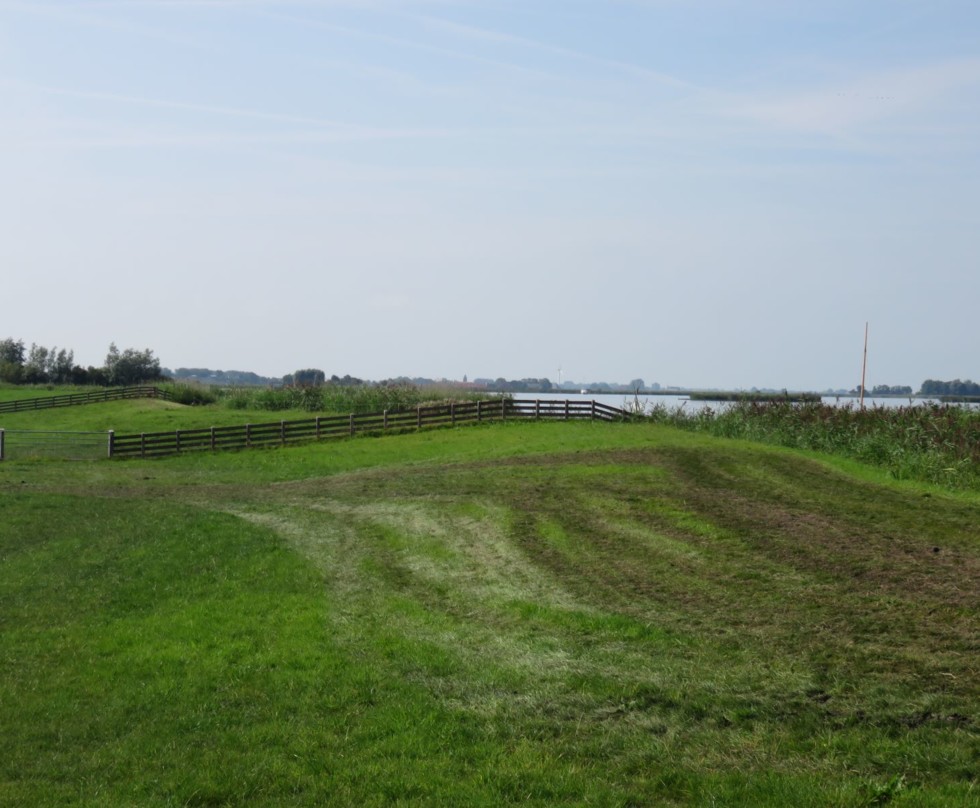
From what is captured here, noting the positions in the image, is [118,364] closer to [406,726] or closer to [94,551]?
[94,551]

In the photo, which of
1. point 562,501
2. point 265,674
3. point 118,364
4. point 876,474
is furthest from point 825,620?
point 118,364

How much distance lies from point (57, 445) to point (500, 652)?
37.0 m

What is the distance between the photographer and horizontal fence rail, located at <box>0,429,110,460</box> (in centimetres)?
4084

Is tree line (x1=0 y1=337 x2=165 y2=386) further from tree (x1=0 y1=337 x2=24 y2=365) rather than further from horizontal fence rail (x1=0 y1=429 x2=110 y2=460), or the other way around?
horizontal fence rail (x1=0 y1=429 x2=110 y2=460)

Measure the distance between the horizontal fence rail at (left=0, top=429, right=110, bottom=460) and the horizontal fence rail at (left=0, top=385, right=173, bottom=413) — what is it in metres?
24.4

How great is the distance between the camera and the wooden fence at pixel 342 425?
4181cm

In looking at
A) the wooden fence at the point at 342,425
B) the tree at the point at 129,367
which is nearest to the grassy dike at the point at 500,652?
the wooden fence at the point at 342,425

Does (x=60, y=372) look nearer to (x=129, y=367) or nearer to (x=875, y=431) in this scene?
(x=129, y=367)

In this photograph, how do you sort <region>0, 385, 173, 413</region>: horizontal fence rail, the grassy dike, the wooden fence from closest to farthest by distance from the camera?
the grassy dike → the wooden fence → <region>0, 385, 173, 413</region>: horizontal fence rail

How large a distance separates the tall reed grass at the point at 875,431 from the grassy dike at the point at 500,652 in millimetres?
5537

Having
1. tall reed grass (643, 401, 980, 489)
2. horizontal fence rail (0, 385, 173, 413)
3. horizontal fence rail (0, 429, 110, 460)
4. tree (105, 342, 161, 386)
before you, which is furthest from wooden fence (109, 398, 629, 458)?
tree (105, 342, 161, 386)

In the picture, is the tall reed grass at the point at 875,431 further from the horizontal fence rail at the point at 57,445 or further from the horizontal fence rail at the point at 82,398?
the horizontal fence rail at the point at 82,398

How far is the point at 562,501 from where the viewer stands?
2377 cm

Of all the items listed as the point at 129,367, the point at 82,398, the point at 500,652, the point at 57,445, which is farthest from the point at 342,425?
the point at 129,367
